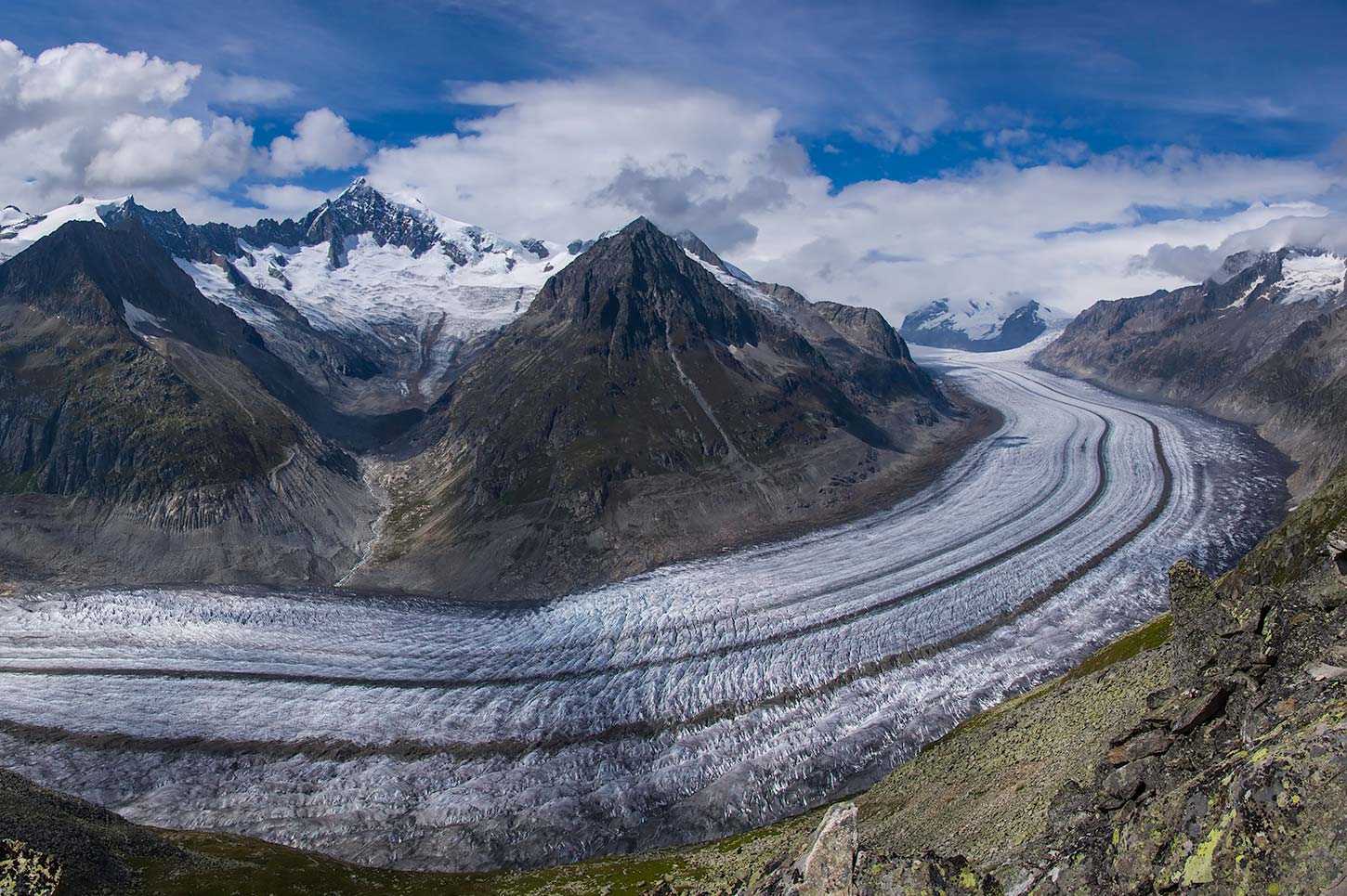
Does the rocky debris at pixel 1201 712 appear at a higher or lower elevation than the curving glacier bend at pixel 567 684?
higher

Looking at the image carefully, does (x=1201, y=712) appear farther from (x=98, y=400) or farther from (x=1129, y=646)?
(x=98, y=400)

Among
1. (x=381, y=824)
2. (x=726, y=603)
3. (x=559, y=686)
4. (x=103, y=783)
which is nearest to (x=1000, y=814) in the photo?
(x=381, y=824)

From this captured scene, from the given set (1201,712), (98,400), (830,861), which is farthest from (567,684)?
(98,400)

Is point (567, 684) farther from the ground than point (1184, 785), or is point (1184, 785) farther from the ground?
point (1184, 785)

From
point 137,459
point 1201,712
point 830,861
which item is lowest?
point 137,459

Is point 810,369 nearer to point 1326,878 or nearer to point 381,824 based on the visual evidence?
point 381,824

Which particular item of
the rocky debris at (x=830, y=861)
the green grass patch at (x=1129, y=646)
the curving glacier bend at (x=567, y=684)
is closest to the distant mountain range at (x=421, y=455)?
the curving glacier bend at (x=567, y=684)

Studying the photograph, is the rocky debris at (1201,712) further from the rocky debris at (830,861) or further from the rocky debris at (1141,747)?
the rocky debris at (830,861)
